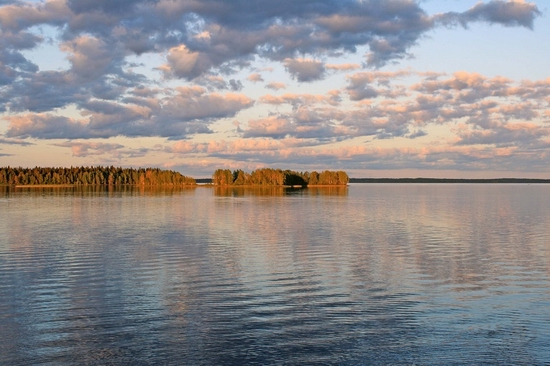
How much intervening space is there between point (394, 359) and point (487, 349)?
11.6 feet

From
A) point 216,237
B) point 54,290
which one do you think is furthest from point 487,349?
point 216,237

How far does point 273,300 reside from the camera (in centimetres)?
2608

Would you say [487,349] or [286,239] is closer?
[487,349]

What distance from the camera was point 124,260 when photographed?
125 ft

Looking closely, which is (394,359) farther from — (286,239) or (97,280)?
(286,239)

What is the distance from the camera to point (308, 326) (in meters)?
21.5

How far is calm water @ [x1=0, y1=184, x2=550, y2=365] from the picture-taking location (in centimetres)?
1870

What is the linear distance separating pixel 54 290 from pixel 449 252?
28520mm

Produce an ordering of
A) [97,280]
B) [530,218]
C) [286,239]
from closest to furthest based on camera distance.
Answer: [97,280], [286,239], [530,218]

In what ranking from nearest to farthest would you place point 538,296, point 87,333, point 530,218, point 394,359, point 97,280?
point 394,359
point 87,333
point 538,296
point 97,280
point 530,218

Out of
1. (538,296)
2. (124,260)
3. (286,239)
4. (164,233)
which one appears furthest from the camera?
(164,233)

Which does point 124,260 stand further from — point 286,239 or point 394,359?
point 394,359

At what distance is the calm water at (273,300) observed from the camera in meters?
18.7

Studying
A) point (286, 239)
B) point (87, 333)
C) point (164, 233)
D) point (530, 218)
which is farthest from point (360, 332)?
point (530, 218)
